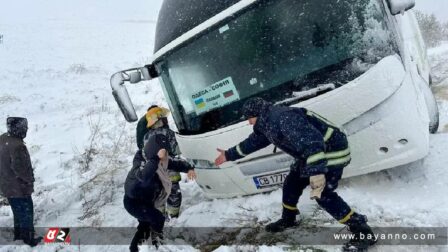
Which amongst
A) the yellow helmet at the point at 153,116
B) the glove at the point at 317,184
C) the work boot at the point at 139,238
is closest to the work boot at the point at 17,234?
the work boot at the point at 139,238

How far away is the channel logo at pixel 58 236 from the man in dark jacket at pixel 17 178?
129mm

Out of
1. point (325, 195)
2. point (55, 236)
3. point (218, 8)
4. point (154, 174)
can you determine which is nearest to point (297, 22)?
point (218, 8)

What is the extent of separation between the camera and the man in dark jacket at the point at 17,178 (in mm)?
4742

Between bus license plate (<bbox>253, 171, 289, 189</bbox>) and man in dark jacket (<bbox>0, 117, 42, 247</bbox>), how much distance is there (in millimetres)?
2874

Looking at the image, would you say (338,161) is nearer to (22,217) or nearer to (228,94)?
(228,94)

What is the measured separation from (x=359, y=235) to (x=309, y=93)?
1480mm

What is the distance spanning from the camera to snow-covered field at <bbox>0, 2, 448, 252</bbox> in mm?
3967

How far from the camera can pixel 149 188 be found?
160 inches

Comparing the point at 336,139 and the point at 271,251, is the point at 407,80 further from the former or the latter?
the point at 271,251

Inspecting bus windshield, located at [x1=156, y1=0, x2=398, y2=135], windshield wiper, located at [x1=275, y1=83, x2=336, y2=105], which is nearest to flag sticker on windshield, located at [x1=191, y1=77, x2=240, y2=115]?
bus windshield, located at [x1=156, y1=0, x2=398, y2=135]

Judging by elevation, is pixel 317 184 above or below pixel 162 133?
below

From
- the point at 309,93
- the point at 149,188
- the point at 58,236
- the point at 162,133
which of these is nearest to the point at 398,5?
the point at 309,93

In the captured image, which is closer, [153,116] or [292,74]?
[292,74]

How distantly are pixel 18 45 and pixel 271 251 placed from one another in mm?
23413
